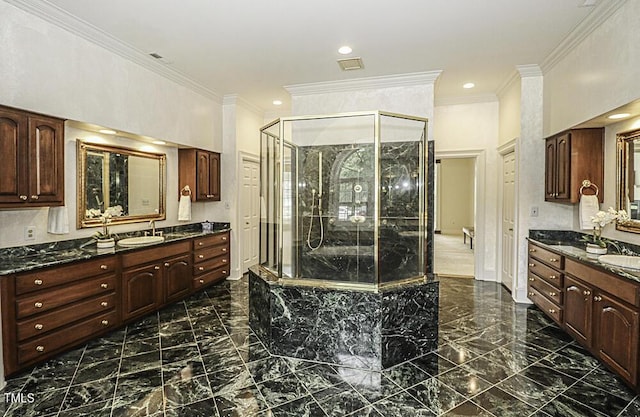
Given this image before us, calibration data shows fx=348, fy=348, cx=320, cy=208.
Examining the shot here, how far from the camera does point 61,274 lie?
117 inches

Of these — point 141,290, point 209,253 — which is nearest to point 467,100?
point 209,253

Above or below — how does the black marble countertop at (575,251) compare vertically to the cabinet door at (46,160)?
below

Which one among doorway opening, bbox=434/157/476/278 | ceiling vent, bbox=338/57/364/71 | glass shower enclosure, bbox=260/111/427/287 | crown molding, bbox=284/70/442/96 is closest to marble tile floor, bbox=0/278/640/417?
glass shower enclosure, bbox=260/111/427/287

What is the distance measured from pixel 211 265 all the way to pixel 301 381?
3027 millimetres

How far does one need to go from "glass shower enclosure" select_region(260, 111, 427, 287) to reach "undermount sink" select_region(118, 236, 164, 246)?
4.52ft

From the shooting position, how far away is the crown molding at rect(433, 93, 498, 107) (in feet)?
18.2

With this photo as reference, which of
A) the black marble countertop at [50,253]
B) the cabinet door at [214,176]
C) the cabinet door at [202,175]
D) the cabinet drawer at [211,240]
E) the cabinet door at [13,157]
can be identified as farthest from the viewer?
the cabinet door at [214,176]

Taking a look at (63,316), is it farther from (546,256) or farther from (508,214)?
(508,214)

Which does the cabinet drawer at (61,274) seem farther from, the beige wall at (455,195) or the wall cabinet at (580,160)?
the beige wall at (455,195)

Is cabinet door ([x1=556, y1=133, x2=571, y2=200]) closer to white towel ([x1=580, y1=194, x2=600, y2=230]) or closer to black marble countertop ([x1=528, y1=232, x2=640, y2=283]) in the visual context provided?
white towel ([x1=580, y1=194, x2=600, y2=230])

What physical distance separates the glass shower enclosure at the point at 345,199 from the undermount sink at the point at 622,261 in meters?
1.48

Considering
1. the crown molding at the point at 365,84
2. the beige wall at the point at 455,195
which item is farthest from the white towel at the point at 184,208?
the beige wall at the point at 455,195

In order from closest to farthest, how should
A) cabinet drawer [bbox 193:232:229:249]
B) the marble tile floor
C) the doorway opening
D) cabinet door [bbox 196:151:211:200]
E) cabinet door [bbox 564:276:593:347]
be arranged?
the marble tile floor, cabinet door [bbox 564:276:593:347], cabinet drawer [bbox 193:232:229:249], cabinet door [bbox 196:151:211:200], the doorway opening

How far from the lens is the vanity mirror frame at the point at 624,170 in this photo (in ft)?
10.8
